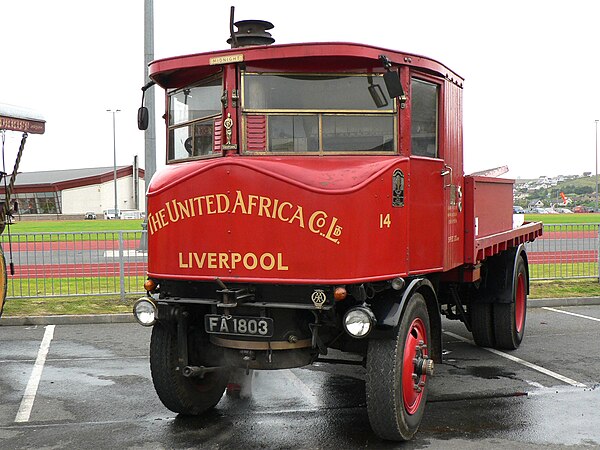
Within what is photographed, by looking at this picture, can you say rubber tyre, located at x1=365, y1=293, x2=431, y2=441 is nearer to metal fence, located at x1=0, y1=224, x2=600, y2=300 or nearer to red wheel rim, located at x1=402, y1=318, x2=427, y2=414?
red wheel rim, located at x1=402, y1=318, x2=427, y2=414

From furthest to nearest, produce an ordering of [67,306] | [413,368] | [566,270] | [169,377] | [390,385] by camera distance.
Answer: [566,270] < [67,306] < [169,377] < [413,368] < [390,385]

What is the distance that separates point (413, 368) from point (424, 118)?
1929 mm

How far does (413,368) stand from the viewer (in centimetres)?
546

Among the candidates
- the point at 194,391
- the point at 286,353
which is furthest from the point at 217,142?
the point at 194,391

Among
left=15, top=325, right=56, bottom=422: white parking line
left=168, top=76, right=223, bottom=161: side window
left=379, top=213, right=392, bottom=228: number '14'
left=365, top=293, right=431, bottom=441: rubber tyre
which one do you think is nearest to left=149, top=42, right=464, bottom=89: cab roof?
left=168, top=76, right=223, bottom=161: side window

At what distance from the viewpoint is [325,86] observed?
529cm

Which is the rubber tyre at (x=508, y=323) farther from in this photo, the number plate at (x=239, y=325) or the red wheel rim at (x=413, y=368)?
the number plate at (x=239, y=325)

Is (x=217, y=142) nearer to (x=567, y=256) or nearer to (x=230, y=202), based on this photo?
(x=230, y=202)

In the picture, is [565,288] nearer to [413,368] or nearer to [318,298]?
[413,368]

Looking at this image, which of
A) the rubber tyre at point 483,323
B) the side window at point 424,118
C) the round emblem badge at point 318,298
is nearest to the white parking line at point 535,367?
the rubber tyre at point 483,323

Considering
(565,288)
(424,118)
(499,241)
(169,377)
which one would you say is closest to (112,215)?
(565,288)

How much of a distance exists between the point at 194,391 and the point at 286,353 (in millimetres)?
1056

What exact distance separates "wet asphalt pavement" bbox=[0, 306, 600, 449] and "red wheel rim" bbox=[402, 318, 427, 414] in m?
0.27

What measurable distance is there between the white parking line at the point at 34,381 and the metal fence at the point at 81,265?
2.21 metres
